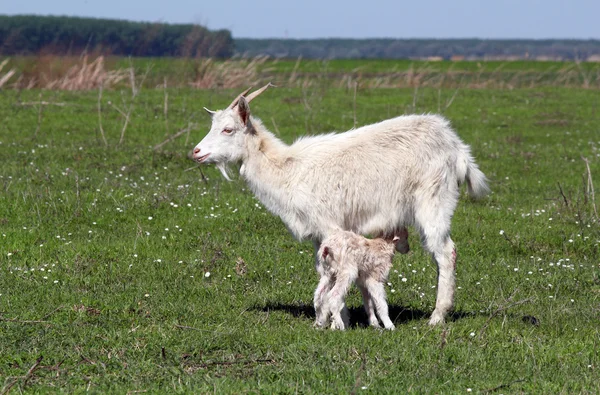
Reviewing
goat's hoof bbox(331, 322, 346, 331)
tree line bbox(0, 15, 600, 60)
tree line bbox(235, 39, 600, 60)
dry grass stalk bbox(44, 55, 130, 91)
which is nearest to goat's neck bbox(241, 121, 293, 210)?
goat's hoof bbox(331, 322, 346, 331)

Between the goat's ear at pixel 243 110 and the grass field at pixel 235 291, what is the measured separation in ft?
5.07

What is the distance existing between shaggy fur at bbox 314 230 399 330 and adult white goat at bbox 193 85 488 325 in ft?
1.25

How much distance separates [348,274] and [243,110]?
185 cm

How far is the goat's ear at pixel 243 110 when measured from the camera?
25.7ft

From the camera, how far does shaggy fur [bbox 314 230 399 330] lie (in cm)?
708

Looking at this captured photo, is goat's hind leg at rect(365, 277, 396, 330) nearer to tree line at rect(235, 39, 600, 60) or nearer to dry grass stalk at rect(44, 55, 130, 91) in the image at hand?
dry grass stalk at rect(44, 55, 130, 91)

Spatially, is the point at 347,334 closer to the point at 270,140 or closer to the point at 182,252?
the point at 270,140

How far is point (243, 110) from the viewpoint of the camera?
795 centimetres

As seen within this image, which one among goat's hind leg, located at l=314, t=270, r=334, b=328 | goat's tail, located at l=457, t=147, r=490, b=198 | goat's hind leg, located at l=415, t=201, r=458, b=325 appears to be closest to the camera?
goat's hind leg, located at l=314, t=270, r=334, b=328

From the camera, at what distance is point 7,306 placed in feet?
24.1

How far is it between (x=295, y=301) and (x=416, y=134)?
1823 millimetres

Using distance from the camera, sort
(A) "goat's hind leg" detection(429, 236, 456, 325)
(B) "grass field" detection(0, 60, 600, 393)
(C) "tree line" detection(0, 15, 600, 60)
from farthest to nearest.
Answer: (C) "tree line" detection(0, 15, 600, 60)
(A) "goat's hind leg" detection(429, 236, 456, 325)
(B) "grass field" detection(0, 60, 600, 393)

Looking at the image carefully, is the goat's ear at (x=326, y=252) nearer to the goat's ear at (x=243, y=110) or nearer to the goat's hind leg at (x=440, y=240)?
the goat's hind leg at (x=440, y=240)

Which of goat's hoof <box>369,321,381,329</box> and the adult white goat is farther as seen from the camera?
the adult white goat
